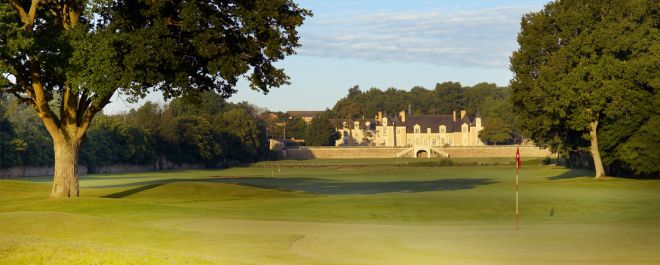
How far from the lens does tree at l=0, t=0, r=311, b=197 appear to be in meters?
40.3

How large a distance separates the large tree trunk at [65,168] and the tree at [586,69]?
4291cm

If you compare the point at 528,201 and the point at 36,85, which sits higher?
the point at 36,85

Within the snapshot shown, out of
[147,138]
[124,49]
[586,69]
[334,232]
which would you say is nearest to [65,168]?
[124,49]

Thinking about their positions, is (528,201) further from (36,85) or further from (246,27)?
(36,85)

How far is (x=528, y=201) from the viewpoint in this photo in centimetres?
4975

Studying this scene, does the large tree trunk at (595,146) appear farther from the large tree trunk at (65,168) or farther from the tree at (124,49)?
the large tree trunk at (65,168)

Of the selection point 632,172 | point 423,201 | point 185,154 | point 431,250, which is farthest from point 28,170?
point 431,250

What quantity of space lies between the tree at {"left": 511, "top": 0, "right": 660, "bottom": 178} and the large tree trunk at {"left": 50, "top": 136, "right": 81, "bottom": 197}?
42.9 metres

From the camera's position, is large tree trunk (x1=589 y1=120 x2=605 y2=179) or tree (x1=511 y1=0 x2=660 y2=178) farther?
large tree trunk (x1=589 y1=120 x2=605 y2=179)

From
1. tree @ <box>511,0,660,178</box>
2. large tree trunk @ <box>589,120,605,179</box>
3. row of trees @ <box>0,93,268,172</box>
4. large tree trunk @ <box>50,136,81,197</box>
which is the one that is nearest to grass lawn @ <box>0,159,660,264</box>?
large tree trunk @ <box>50,136,81,197</box>

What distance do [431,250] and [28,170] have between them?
368 feet

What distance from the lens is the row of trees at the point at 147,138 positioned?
413 feet

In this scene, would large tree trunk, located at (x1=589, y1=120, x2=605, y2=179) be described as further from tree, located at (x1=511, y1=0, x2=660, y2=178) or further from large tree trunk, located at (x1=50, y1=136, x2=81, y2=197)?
large tree trunk, located at (x1=50, y1=136, x2=81, y2=197)

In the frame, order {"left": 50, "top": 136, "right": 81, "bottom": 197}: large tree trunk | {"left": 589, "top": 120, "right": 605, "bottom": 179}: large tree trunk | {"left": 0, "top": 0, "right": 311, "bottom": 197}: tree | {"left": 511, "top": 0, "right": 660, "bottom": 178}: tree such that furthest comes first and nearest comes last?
{"left": 589, "top": 120, "right": 605, "bottom": 179}: large tree trunk
{"left": 511, "top": 0, "right": 660, "bottom": 178}: tree
{"left": 50, "top": 136, "right": 81, "bottom": 197}: large tree trunk
{"left": 0, "top": 0, "right": 311, "bottom": 197}: tree
